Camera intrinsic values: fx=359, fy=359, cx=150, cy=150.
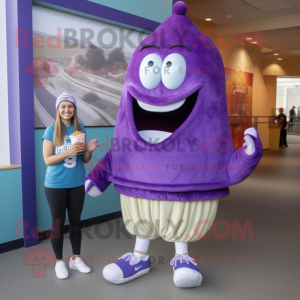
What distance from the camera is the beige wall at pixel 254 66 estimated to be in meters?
8.54

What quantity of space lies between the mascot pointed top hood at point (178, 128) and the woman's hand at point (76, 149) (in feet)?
0.74

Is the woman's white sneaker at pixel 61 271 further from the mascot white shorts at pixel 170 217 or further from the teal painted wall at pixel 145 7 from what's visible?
the teal painted wall at pixel 145 7

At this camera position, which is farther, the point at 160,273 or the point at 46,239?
the point at 46,239

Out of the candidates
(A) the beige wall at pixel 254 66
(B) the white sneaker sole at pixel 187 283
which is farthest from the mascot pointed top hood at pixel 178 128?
(A) the beige wall at pixel 254 66

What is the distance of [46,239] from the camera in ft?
10.6

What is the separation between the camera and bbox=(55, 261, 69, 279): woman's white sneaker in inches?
96.3

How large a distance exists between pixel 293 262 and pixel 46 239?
211 cm

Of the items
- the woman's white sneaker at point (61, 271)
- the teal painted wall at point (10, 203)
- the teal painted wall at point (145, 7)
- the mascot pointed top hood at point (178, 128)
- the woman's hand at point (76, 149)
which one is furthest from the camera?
the teal painted wall at point (145, 7)

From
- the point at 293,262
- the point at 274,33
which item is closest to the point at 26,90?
the point at 293,262

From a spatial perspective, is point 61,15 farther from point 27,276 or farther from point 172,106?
point 27,276

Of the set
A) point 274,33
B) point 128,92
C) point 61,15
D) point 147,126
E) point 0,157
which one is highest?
point 274,33

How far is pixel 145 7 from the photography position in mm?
3934

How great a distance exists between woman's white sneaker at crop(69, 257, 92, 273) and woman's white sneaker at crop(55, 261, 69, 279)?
9 cm

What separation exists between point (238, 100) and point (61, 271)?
736 cm
